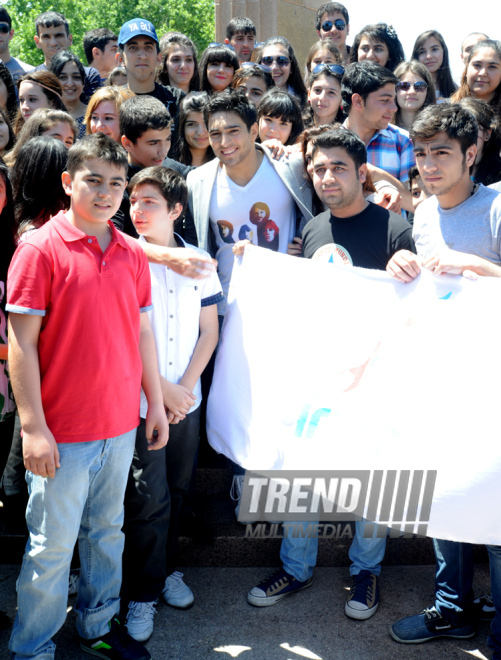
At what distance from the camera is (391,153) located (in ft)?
15.5

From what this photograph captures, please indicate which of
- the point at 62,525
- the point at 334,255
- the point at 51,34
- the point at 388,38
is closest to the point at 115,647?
the point at 62,525

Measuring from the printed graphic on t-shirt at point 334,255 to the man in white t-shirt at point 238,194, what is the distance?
1.54 ft

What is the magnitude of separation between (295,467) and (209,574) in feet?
3.45

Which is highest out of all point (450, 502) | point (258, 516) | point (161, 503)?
point (450, 502)

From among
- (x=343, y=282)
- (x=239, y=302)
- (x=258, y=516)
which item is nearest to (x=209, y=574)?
(x=258, y=516)

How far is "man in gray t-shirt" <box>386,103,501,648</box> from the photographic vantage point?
2.86 m

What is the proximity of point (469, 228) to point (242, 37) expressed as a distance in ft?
16.6

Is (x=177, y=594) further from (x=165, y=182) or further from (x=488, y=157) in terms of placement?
(x=488, y=157)

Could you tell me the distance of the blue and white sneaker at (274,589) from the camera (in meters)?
3.28

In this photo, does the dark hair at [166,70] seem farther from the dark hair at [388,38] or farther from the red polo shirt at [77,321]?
the red polo shirt at [77,321]

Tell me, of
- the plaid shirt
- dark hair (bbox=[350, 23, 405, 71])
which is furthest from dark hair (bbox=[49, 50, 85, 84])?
the plaid shirt

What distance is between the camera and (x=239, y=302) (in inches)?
130

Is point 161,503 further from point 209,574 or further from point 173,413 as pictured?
point 209,574

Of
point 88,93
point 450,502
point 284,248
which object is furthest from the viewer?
point 88,93
